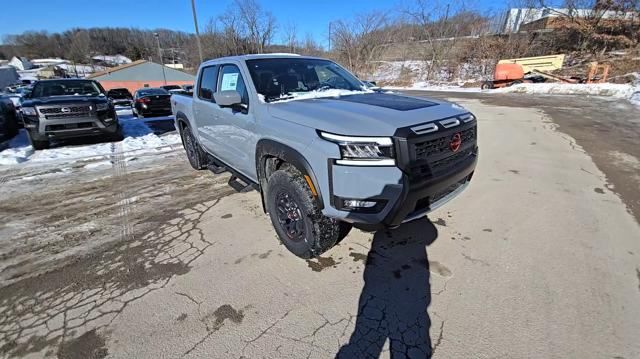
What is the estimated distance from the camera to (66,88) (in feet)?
26.0

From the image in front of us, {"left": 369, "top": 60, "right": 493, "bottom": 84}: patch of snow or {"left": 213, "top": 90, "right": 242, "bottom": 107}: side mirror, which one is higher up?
{"left": 369, "top": 60, "right": 493, "bottom": 84}: patch of snow

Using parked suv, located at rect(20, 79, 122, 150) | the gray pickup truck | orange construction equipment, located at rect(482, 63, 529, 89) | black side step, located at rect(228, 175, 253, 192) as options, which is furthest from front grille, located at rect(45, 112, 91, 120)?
orange construction equipment, located at rect(482, 63, 529, 89)

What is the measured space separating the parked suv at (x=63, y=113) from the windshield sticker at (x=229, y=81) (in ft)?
17.4

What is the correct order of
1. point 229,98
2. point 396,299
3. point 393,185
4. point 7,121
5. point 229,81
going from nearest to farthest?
point 393,185 → point 396,299 → point 229,98 → point 229,81 → point 7,121

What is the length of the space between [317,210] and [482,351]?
1499 mm

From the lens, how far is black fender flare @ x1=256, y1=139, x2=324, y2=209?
247 centimetres

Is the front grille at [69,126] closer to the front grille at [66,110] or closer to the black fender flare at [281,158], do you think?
the front grille at [66,110]

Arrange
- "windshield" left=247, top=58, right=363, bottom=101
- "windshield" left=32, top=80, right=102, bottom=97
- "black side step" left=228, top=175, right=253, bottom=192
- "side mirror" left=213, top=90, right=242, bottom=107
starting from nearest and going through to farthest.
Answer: "side mirror" left=213, top=90, right=242, bottom=107 < "windshield" left=247, top=58, right=363, bottom=101 < "black side step" left=228, top=175, right=253, bottom=192 < "windshield" left=32, top=80, right=102, bottom=97

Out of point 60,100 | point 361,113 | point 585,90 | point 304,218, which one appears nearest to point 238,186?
point 304,218

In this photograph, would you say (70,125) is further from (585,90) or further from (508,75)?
(508,75)

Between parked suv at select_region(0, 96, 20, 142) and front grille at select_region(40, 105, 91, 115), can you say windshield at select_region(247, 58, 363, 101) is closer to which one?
front grille at select_region(40, 105, 91, 115)

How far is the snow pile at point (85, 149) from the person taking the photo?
261 inches

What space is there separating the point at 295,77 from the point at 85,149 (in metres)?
6.61

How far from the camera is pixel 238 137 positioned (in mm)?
3496
